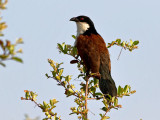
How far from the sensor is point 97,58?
617cm

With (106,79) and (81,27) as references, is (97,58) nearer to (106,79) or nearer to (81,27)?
(106,79)

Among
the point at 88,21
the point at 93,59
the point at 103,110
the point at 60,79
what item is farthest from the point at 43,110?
the point at 88,21

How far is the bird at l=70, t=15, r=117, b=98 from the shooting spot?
19.8ft

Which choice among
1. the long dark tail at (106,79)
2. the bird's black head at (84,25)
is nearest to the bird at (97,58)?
the long dark tail at (106,79)

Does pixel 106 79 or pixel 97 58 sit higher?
pixel 97 58

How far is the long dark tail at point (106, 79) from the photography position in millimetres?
5988

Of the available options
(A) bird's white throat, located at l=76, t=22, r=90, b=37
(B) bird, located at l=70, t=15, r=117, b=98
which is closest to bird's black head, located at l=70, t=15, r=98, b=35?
(A) bird's white throat, located at l=76, t=22, r=90, b=37

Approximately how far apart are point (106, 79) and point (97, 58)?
511 mm

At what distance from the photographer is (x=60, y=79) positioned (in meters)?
5.60

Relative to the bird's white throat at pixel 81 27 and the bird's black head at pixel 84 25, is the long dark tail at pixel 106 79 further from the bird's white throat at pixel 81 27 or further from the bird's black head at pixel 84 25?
the bird's white throat at pixel 81 27

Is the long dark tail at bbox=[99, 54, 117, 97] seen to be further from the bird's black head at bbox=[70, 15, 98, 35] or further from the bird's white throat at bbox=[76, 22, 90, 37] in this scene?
the bird's white throat at bbox=[76, 22, 90, 37]

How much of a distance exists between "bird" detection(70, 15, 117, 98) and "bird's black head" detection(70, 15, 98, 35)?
0.18 m

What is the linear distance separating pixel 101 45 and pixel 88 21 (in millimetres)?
1257

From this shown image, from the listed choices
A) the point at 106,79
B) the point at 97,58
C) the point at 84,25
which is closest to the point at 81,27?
the point at 84,25
